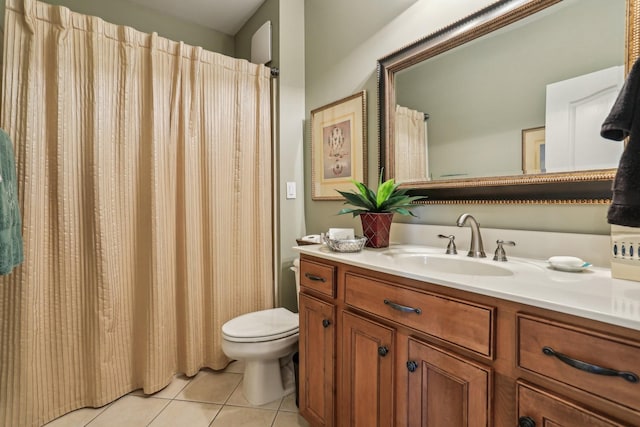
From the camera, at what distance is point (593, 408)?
558 mm

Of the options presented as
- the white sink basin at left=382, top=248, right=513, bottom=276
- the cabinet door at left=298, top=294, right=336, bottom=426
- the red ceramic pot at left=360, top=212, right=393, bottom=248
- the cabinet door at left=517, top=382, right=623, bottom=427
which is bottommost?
the cabinet door at left=298, top=294, right=336, bottom=426

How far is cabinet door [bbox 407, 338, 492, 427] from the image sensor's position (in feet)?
2.35

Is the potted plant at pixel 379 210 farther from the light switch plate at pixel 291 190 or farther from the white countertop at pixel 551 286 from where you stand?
the light switch plate at pixel 291 190

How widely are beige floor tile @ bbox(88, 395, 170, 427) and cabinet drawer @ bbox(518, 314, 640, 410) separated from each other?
67.8 inches

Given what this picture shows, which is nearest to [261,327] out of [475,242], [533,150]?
[475,242]

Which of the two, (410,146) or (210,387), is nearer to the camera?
(410,146)

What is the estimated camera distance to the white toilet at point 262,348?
1482 millimetres

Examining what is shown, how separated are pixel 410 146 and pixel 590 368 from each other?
1.12m

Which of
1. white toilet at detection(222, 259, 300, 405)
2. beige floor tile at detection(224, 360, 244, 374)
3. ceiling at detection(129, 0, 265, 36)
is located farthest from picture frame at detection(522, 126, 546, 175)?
ceiling at detection(129, 0, 265, 36)

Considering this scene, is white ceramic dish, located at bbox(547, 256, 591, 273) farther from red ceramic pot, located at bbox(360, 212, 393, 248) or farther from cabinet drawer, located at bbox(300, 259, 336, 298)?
cabinet drawer, located at bbox(300, 259, 336, 298)

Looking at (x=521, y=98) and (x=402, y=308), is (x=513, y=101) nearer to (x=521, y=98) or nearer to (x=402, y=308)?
(x=521, y=98)

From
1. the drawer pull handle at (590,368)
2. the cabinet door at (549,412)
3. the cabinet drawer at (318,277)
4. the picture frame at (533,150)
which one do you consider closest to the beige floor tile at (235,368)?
the cabinet drawer at (318,277)

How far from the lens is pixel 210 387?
5.67 ft

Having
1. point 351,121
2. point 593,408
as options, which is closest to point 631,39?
point 593,408
